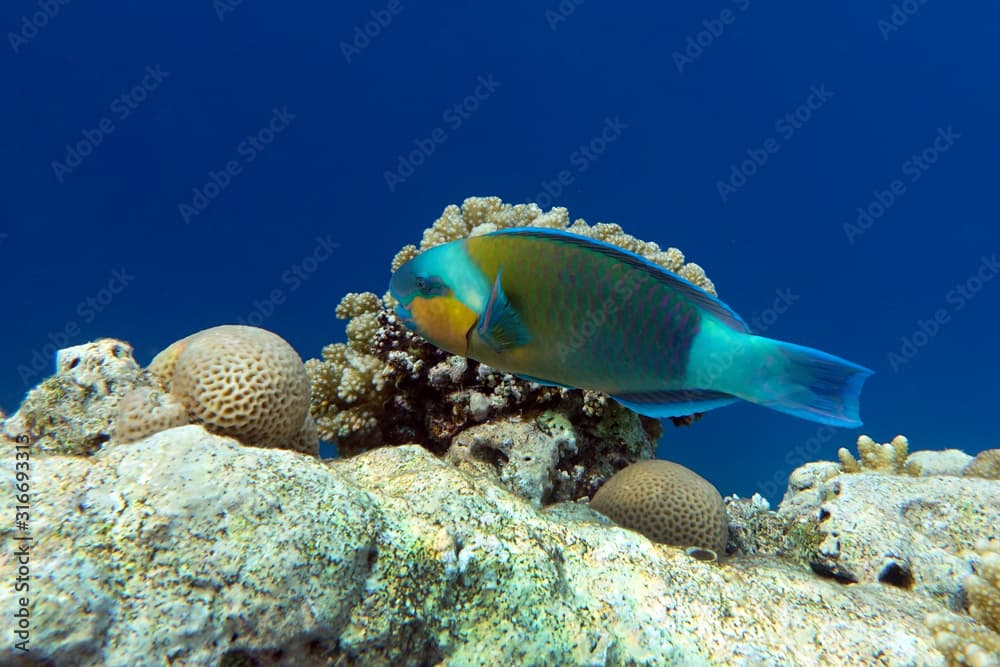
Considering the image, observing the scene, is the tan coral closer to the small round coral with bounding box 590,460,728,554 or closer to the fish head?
the small round coral with bounding box 590,460,728,554

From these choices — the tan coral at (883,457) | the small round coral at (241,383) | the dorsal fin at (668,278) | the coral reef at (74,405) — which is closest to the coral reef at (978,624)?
the dorsal fin at (668,278)

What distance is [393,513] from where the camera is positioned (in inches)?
83.7

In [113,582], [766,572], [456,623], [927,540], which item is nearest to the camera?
[113,582]

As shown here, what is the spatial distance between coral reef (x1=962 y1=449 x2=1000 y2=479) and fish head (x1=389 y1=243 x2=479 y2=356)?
185 inches

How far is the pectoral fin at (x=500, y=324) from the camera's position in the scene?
2139 millimetres

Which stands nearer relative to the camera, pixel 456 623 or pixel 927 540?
pixel 456 623

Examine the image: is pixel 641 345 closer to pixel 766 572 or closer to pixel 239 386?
pixel 766 572

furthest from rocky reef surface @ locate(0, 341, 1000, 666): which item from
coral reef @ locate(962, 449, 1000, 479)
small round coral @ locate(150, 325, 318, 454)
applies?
coral reef @ locate(962, 449, 1000, 479)

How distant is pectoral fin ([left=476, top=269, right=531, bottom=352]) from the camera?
2.14 m

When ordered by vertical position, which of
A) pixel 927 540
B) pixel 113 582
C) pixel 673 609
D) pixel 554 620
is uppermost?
pixel 927 540

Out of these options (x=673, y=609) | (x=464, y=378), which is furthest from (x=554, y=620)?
(x=464, y=378)

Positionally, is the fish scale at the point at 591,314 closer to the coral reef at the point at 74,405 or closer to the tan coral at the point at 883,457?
the coral reef at the point at 74,405

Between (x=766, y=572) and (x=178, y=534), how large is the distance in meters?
2.71

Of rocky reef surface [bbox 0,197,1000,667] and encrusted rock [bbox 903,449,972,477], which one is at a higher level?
encrusted rock [bbox 903,449,972,477]
